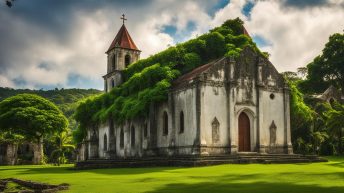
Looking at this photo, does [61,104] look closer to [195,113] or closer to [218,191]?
[195,113]

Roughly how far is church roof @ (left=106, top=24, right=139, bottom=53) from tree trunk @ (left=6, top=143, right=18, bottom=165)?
1781cm

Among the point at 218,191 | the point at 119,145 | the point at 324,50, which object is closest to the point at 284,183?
the point at 218,191

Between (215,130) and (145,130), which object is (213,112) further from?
(145,130)

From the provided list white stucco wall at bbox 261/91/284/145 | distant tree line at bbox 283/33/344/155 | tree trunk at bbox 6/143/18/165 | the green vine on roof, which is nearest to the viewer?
white stucco wall at bbox 261/91/284/145

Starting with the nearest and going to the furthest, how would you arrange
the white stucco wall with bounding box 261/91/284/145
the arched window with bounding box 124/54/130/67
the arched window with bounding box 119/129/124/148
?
the white stucco wall with bounding box 261/91/284/145, the arched window with bounding box 119/129/124/148, the arched window with bounding box 124/54/130/67

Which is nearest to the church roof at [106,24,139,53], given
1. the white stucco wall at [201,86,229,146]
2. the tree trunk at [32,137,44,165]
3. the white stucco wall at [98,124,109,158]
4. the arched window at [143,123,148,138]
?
the white stucco wall at [98,124,109,158]

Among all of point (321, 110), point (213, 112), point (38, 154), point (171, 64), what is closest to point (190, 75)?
point (171, 64)

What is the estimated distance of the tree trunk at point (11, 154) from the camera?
53.7 meters

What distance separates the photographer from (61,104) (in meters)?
118

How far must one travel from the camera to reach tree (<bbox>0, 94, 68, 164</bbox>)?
4922 cm

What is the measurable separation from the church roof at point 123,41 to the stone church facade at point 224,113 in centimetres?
1651

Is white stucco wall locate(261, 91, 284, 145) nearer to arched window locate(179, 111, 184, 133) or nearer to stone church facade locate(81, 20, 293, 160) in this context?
stone church facade locate(81, 20, 293, 160)

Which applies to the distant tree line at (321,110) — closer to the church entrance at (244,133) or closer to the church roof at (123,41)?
the church entrance at (244,133)

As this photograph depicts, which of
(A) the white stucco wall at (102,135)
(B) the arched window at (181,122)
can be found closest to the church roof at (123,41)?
(A) the white stucco wall at (102,135)
